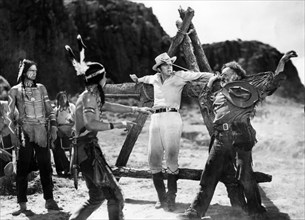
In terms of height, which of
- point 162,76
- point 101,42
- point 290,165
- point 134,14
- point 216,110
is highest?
point 134,14

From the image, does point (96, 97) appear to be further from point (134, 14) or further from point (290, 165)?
point (134, 14)

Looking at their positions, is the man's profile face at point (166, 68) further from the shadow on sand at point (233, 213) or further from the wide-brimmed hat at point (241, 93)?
the shadow on sand at point (233, 213)

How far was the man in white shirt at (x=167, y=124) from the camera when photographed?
6.11m

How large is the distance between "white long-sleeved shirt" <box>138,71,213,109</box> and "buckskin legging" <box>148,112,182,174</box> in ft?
0.54

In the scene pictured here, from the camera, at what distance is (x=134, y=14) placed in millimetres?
46312

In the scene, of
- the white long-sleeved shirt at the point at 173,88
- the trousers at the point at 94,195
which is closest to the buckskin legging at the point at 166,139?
the white long-sleeved shirt at the point at 173,88

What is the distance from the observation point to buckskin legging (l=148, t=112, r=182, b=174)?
6.09m

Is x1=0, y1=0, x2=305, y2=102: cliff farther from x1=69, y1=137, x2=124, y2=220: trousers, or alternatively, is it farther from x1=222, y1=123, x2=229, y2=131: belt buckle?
x1=69, y1=137, x2=124, y2=220: trousers

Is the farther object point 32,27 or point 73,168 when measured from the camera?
point 32,27

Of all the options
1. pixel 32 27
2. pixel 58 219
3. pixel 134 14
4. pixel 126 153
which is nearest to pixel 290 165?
pixel 126 153

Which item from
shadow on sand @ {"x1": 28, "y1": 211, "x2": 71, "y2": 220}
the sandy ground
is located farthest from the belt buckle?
shadow on sand @ {"x1": 28, "y1": 211, "x2": 71, "y2": 220}

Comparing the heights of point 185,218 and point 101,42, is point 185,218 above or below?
below

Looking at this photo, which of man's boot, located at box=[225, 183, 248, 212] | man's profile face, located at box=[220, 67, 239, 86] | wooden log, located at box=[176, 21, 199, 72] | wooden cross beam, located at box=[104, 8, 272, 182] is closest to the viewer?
man's profile face, located at box=[220, 67, 239, 86]

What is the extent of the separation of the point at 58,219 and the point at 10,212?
0.89 m
